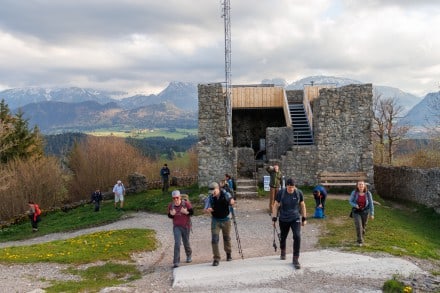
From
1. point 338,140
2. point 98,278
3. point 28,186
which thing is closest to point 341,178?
point 338,140

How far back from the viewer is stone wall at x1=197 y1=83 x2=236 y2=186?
26219 mm

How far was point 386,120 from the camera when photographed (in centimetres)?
4588

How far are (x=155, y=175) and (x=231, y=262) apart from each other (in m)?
41.8

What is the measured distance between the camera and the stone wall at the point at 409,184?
2178 centimetres

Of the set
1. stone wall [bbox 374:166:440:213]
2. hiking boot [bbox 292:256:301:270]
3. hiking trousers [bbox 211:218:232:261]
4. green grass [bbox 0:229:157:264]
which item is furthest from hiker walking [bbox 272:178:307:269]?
stone wall [bbox 374:166:440:213]

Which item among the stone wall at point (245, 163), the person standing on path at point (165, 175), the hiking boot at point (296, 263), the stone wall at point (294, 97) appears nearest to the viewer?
the hiking boot at point (296, 263)

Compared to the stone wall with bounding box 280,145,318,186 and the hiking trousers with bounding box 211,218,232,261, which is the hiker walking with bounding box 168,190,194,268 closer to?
the hiking trousers with bounding box 211,218,232,261

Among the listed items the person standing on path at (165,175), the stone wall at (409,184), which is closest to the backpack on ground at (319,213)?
the stone wall at (409,184)

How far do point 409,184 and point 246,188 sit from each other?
9.16m

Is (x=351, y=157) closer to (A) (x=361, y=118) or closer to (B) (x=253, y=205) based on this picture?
(A) (x=361, y=118)

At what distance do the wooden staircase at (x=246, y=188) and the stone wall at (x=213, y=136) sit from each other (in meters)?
1.32

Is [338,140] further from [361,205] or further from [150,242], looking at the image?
[150,242]

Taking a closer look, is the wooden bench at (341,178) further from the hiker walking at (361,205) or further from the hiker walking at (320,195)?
the hiker walking at (361,205)

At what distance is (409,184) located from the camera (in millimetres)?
24109
